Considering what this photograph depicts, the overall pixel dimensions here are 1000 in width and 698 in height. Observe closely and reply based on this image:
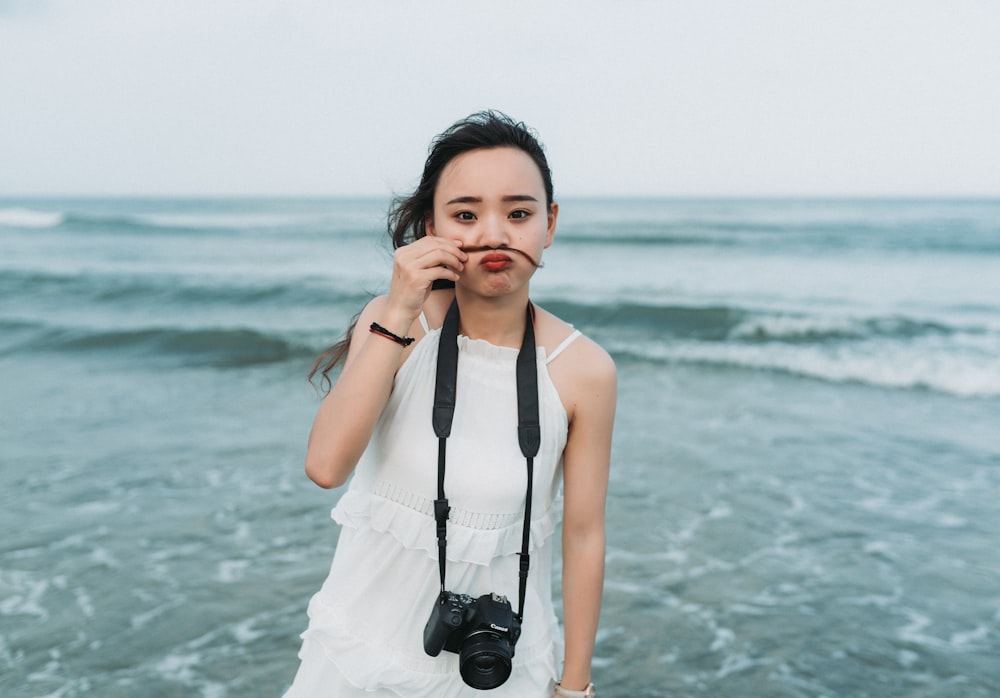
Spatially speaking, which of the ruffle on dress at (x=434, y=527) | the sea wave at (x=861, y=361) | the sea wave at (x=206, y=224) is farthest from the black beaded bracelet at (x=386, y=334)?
the sea wave at (x=206, y=224)

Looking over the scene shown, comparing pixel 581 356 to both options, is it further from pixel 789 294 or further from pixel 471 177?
pixel 789 294

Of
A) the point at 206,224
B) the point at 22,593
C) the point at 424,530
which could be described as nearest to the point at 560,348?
the point at 424,530

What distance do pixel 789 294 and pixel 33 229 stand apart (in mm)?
28663

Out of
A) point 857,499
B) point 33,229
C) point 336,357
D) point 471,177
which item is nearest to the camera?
point 471,177

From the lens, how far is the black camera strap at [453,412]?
1.86 metres

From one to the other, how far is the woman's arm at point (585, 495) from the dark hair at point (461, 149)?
43 centimetres

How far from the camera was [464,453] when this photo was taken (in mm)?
1913

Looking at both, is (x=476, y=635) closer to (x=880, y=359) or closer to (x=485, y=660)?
(x=485, y=660)

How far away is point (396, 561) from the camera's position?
197cm

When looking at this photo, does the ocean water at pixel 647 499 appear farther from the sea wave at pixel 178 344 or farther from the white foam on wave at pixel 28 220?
the white foam on wave at pixel 28 220

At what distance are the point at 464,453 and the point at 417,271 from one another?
0.42m

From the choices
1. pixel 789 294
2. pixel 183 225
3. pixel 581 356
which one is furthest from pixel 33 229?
pixel 581 356

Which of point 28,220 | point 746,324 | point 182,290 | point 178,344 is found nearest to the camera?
point 178,344

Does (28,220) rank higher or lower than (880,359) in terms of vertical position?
higher
